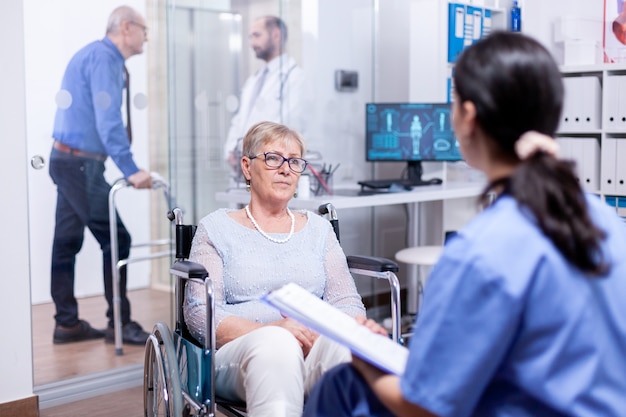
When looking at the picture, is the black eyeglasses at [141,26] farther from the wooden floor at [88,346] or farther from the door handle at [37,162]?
the wooden floor at [88,346]

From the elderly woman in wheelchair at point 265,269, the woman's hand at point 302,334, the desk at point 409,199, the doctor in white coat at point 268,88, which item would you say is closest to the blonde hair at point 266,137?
the elderly woman in wheelchair at point 265,269

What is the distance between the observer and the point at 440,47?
14.2ft

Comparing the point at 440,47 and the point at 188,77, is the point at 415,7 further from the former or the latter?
the point at 188,77

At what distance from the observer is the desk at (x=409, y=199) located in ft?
11.7

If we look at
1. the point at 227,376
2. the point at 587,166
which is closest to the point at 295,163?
the point at 227,376

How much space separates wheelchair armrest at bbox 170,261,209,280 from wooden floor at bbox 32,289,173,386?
151 cm

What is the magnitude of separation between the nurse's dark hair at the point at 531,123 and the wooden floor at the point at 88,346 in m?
2.62

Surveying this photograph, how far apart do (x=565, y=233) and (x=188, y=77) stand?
297 cm

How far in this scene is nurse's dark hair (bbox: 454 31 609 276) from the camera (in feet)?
3.67

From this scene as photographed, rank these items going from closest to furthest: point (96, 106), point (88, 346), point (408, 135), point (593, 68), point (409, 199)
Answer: point (96, 106) < point (88, 346) < point (409, 199) < point (593, 68) < point (408, 135)

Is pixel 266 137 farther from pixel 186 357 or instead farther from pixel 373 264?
pixel 186 357

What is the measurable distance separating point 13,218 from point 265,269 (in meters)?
1.14

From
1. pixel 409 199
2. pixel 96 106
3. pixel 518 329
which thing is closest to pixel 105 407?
pixel 96 106

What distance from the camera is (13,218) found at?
2.92 m
